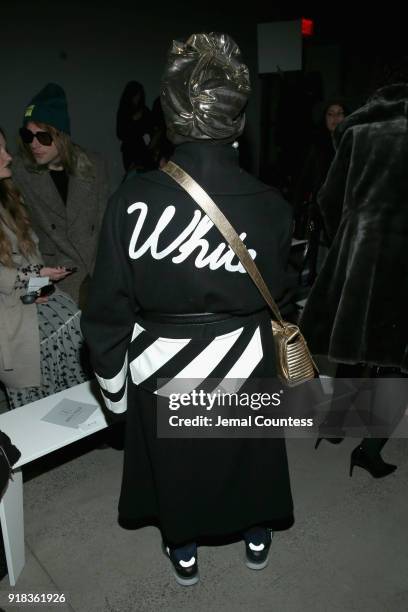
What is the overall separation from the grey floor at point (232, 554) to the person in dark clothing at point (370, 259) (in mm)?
256

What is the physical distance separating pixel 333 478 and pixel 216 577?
0.82 m

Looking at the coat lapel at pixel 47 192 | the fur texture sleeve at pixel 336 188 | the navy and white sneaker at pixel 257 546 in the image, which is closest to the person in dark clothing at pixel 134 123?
the coat lapel at pixel 47 192

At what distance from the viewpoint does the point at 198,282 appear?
5.37ft

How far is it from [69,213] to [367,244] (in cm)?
164

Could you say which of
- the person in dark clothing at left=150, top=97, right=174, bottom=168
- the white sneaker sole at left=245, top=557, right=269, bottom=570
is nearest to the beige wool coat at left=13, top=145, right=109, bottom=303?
the person in dark clothing at left=150, top=97, right=174, bottom=168

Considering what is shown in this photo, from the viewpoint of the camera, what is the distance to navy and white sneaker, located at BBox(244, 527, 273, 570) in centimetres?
219

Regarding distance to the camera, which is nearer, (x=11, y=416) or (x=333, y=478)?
(x=11, y=416)

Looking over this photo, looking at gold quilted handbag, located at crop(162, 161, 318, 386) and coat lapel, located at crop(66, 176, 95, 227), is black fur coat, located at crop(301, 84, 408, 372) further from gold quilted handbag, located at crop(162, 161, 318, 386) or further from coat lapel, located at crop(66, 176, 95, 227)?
coat lapel, located at crop(66, 176, 95, 227)

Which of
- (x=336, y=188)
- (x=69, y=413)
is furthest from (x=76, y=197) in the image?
(x=336, y=188)

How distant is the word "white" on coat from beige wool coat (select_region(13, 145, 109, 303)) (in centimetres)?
160

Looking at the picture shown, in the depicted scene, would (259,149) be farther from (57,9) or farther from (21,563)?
(21,563)

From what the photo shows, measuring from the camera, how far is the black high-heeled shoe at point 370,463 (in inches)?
105

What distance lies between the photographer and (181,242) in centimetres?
160

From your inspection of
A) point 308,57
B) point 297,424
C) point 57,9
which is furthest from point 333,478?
point 308,57
